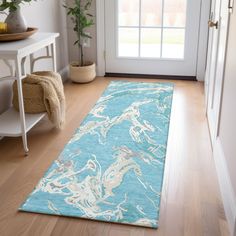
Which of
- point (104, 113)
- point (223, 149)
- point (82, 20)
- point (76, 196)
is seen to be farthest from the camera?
point (82, 20)

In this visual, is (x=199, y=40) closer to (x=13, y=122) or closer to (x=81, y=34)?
(x=81, y=34)

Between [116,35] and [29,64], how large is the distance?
1.30m

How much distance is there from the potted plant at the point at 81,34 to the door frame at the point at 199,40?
11 centimetres

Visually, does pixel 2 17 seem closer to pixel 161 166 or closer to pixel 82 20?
pixel 82 20

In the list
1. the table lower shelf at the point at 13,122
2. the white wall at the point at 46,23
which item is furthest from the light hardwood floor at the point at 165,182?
the white wall at the point at 46,23

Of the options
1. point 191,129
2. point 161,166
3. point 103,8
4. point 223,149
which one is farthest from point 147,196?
point 103,8

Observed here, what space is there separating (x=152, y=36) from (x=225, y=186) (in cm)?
252

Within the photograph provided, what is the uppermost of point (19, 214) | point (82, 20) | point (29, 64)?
point (82, 20)

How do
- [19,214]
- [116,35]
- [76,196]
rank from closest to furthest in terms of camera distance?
[19,214] → [76,196] → [116,35]

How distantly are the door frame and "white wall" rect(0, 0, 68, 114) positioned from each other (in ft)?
1.27

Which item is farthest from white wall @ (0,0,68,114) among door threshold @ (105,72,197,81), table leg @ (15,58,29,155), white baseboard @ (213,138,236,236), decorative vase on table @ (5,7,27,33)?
white baseboard @ (213,138,236,236)

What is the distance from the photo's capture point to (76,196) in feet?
6.54

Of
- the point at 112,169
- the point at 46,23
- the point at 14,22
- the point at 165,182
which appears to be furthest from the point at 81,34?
the point at 165,182

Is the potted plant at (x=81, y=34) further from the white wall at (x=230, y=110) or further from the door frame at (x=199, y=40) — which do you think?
the white wall at (x=230, y=110)
